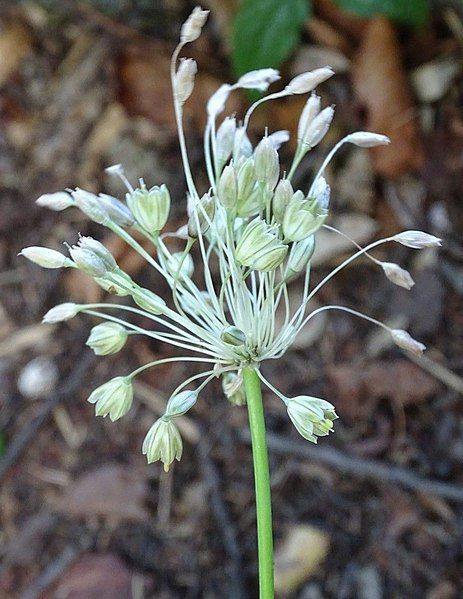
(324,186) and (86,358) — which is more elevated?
(324,186)

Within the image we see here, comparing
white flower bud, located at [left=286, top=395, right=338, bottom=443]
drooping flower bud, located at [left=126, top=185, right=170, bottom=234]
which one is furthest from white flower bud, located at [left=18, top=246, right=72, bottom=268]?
white flower bud, located at [left=286, top=395, right=338, bottom=443]

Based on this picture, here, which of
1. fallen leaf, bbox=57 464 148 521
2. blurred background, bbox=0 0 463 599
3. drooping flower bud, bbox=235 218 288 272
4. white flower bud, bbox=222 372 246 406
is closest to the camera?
drooping flower bud, bbox=235 218 288 272

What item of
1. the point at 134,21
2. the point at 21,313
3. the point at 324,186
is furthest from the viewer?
the point at 21,313

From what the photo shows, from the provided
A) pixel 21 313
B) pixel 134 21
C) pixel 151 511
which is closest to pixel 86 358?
pixel 21 313

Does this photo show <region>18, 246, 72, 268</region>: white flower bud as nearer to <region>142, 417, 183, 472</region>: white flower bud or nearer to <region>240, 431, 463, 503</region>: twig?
<region>142, 417, 183, 472</region>: white flower bud

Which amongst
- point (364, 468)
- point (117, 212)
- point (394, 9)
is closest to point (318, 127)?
point (117, 212)

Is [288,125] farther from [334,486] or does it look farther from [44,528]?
[44,528]

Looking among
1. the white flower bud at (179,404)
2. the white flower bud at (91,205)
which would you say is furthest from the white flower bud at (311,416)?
the white flower bud at (91,205)
